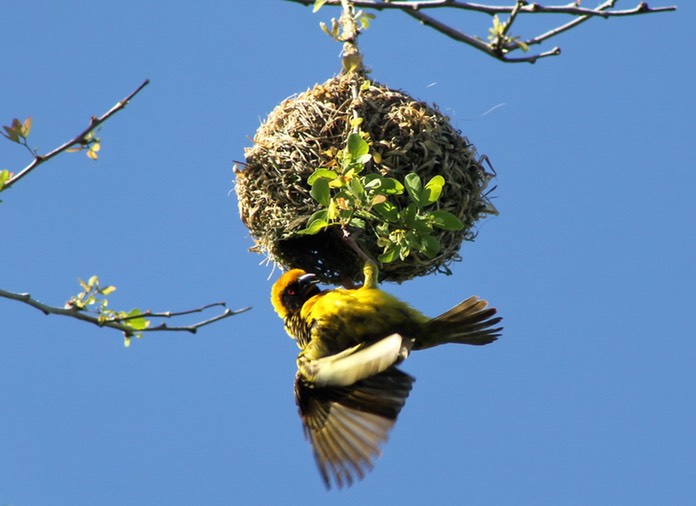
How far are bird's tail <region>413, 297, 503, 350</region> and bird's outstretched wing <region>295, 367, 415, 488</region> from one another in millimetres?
236

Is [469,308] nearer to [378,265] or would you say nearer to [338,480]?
[378,265]

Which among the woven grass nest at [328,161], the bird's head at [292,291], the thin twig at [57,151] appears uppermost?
the woven grass nest at [328,161]

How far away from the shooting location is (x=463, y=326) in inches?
141

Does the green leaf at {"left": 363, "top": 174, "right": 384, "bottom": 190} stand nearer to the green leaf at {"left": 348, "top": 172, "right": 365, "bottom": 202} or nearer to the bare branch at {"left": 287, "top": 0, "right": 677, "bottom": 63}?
the green leaf at {"left": 348, "top": 172, "right": 365, "bottom": 202}

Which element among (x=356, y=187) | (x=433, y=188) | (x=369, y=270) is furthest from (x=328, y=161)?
(x=356, y=187)

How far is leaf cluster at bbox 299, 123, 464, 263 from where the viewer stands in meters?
2.97

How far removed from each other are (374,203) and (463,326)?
2.77 feet

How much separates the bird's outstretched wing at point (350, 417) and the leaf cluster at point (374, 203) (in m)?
0.57

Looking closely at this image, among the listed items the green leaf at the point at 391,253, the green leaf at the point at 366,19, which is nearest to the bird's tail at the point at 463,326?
the green leaf at the point at 391,253

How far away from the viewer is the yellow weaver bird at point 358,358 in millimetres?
3326

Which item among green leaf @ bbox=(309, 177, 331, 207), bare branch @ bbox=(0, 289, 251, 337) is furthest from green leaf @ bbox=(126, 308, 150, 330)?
green leaf @ bbox=(309, 177, 331, 207)

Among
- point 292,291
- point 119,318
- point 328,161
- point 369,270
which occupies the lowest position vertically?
point 119,318

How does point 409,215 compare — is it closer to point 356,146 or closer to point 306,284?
point 356,146

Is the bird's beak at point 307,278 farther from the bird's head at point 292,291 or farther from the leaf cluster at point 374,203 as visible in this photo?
the leaf cluster at point 374,203
